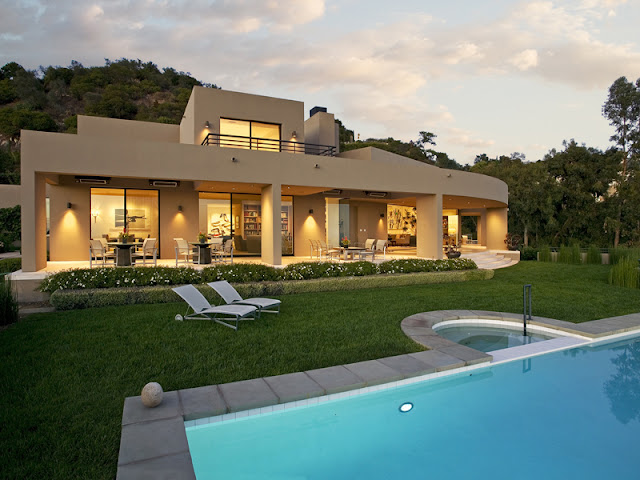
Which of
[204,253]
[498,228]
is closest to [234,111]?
[204,253]

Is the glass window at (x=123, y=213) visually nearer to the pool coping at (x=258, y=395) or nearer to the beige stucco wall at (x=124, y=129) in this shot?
the beige stucco wall at (x=124, y=129)

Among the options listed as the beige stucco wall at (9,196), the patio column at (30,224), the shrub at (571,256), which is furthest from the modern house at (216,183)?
the beige stucco wall at (9,196)

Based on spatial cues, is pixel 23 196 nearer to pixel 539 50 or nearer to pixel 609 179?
pixel 539 50

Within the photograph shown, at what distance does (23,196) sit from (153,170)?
3.39m

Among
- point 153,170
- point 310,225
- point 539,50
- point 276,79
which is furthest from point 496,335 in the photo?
point 276,79

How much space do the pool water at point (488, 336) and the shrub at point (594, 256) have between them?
13413 mm

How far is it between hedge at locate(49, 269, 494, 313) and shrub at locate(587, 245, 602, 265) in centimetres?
775

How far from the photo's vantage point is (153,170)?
40.4 feet

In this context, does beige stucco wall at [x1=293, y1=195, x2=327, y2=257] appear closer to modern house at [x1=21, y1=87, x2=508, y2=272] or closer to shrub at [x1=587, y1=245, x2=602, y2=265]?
modern house at [x1=21, y1=87, x2=508, y2=272]

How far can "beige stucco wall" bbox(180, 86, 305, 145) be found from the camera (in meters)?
15.4

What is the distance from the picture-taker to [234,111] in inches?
625

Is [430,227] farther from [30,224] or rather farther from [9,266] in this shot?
[9,266]

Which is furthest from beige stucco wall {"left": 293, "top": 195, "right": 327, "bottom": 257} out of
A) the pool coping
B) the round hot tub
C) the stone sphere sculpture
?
the stone sphere sculpture

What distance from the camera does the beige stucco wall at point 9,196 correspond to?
78.3 ft
